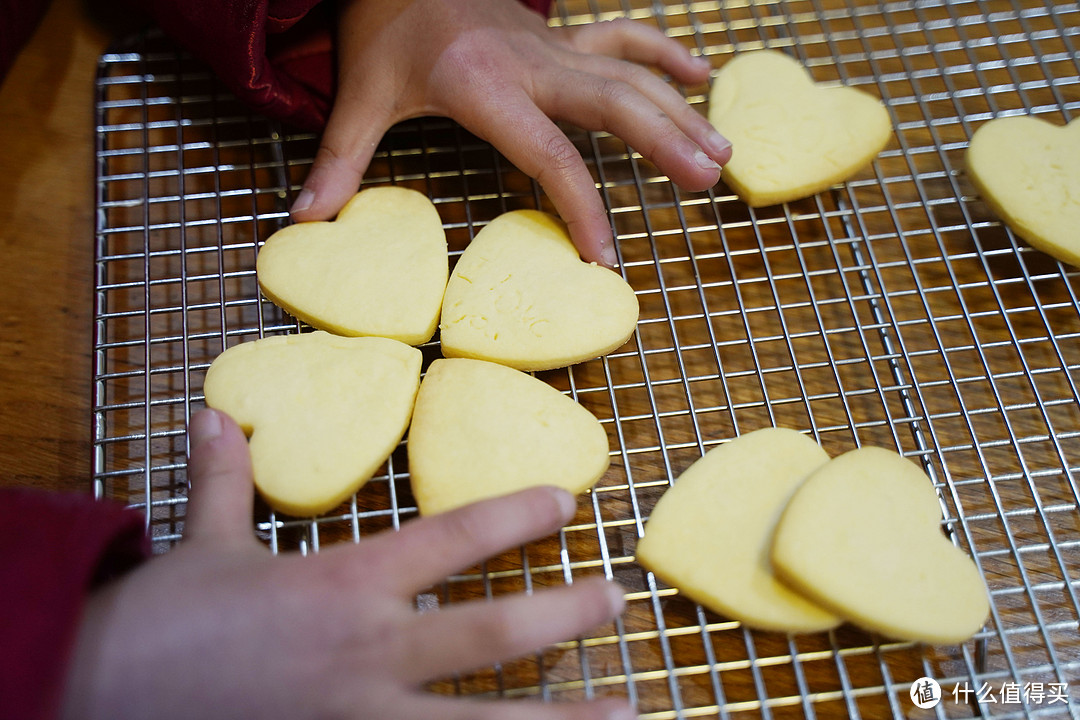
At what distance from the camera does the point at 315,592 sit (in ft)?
1.69

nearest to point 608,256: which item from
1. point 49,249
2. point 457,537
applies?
point 457,537

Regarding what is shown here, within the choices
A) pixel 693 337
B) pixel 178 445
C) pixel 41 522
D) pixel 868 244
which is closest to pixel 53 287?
pixel 178 445

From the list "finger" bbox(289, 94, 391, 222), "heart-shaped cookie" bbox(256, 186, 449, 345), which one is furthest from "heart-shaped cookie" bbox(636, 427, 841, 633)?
"finger" bbox(289, 94, 391, 222)

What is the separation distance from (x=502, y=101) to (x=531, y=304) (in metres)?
0.22

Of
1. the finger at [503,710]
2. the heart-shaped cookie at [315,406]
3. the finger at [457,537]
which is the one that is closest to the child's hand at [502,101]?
the heart-shaped cookie at [315,406]

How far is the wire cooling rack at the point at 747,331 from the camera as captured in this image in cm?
61

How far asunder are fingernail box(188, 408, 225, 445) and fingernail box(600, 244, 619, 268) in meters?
0.36

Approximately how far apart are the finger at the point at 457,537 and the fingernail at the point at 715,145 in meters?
0.39

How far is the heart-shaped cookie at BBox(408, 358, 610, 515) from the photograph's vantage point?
0.61 metres

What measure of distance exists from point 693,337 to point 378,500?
0.32 meters

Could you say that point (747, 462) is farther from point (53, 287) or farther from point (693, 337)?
point (53, 287)

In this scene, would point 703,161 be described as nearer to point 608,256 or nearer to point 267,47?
point 608,256

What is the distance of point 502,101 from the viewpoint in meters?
0.79

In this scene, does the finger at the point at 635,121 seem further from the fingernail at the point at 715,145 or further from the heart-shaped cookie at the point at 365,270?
the heart-shaped cookie at the point at 365,270
